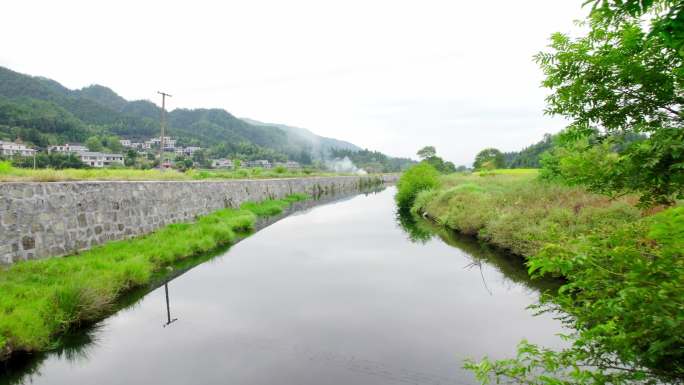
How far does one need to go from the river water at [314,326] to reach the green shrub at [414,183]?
15517 mm

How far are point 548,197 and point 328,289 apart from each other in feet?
32.9

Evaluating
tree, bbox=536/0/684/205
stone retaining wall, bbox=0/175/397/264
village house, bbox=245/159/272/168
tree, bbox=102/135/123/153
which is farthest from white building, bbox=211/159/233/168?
tree, bbox=536/0/684/205

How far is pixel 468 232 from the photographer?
1570cm

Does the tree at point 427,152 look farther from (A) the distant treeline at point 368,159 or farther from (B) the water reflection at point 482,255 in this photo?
(B) the water reflection at point 482,255

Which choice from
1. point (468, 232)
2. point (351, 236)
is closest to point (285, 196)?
point (351, 236)

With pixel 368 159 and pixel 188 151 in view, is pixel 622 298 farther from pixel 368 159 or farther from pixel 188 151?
pixel 368 159

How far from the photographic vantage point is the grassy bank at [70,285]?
5.49 m

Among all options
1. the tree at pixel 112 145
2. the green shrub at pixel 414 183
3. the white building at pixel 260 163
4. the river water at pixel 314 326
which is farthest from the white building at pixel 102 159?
the river water at pixel 314 326

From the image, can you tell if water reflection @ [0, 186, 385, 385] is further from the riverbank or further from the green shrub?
the green shrub

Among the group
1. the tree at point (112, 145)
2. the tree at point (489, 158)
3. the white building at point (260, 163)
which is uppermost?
the tree at point (489, 158)

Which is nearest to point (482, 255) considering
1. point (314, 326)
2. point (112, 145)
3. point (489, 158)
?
point (314, 326)

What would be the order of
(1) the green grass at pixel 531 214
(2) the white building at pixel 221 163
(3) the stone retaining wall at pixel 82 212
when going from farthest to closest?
(2) the white building at pixel 221 163, (1) the green grass at pixel 531 214, (3) the stone retaining wall at pixel 82 212

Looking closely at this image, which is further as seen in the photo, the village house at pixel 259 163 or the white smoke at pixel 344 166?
the white smoke at pixel 344 166

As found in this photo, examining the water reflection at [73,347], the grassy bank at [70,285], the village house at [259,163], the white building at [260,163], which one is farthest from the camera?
the white building at [260,163]
